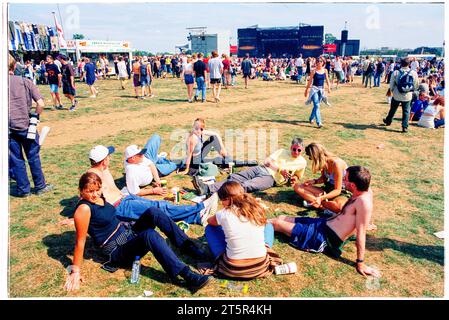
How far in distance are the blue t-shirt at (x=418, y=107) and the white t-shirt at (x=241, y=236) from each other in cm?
1003

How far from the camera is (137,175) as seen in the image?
18.0 ft

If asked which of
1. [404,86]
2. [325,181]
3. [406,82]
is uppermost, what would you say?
[406,82]

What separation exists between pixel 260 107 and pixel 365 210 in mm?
10416

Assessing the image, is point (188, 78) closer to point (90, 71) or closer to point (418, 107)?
point (90, 71)

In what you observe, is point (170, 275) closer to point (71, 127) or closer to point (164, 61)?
point (71, 127)

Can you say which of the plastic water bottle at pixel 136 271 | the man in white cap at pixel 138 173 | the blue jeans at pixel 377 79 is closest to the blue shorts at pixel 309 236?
the plastic water bottle at pixel 136 271

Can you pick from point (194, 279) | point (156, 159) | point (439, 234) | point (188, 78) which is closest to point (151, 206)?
point (194, 279)

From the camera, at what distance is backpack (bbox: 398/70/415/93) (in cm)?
905

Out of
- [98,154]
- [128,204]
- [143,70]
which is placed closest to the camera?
[98,154]

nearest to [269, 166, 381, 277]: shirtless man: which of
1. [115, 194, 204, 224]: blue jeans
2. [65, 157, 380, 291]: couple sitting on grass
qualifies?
[65, 157, 380, 291]: couple sitting on grass

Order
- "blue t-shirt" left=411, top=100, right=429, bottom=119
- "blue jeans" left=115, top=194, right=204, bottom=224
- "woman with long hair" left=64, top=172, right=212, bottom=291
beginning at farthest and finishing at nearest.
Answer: "blue t-shirt" left=411, top=100, right=429, bottom=119 → "blue jeans" left=115, top=194, right=204, bottom=224 → "woman with long hair" left=64, top=172, right=212, bottom=291

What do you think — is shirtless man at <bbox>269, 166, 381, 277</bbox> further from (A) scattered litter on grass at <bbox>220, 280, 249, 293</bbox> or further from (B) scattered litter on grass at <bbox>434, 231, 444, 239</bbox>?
(B) scattered litter on grass at <bbox>434, 231, 444, 239</bbox>

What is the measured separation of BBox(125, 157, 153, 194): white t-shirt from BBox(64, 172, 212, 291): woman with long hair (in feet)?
4.54

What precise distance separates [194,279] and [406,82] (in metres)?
8.63
